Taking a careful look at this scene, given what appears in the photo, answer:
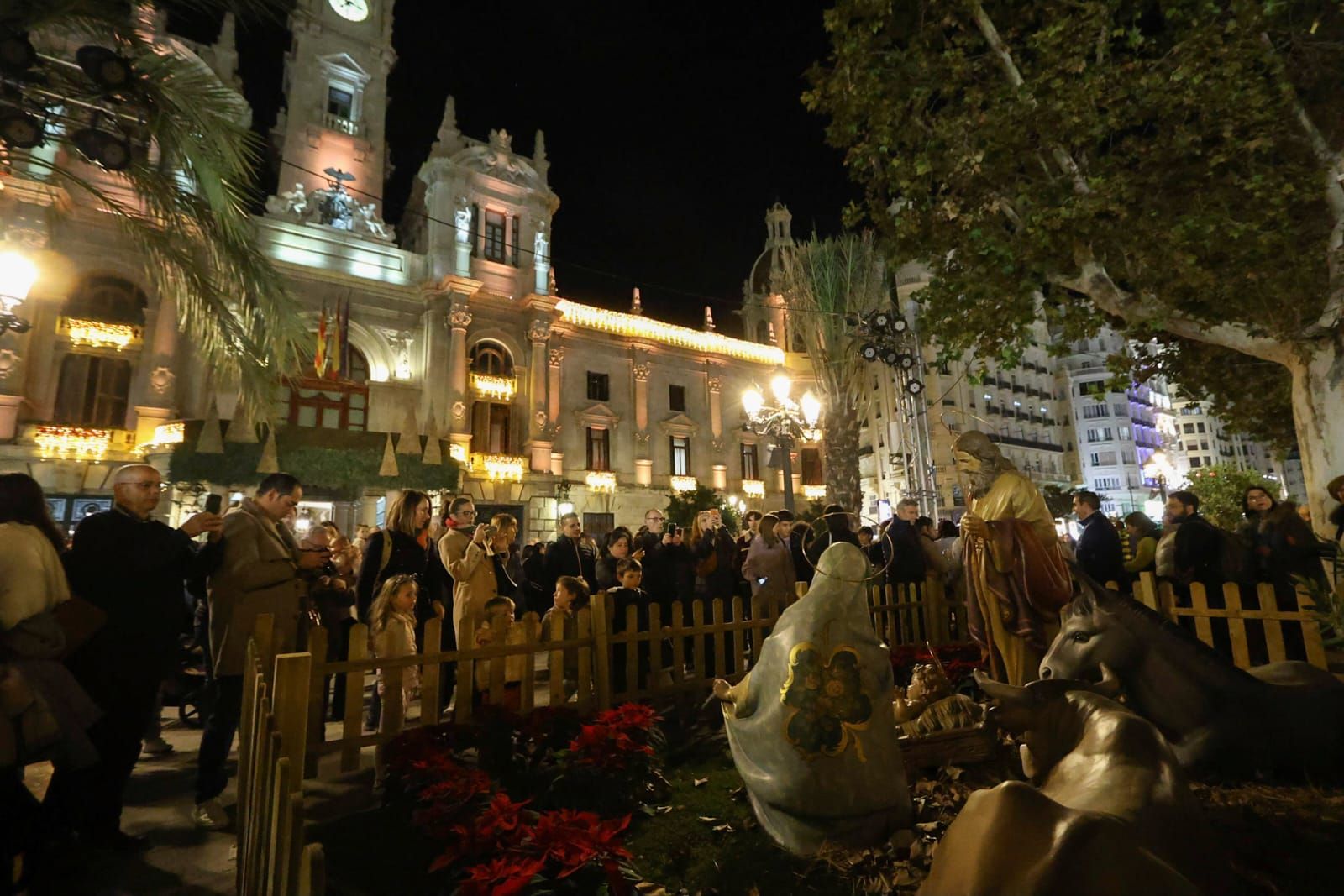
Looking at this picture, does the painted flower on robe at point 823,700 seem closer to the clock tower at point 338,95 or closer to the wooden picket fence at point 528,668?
the wooden picket fence at point 528,668

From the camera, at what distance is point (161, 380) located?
18.4 meters

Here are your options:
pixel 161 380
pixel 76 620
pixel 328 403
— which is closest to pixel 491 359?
pixel 328 403

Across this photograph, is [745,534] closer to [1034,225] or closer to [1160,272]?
[1034,225]

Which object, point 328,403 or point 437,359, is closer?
point 328,403

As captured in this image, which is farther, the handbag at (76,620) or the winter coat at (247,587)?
the winter coat at (247,587)

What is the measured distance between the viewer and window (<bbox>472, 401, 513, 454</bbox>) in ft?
77.2

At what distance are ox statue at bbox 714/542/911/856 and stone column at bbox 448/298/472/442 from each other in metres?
20.3

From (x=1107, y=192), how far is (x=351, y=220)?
23.2 metres

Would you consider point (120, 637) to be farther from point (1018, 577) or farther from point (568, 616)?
point (1018, 577)

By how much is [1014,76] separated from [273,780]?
11.2 metres

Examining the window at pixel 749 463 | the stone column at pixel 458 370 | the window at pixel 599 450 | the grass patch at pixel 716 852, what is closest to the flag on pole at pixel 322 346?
the stone column at pixel 458 370

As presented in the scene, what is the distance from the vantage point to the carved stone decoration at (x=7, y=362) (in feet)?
54.0

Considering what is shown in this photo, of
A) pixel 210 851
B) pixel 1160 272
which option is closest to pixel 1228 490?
pixel 1160 272

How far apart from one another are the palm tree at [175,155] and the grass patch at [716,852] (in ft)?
20.0
